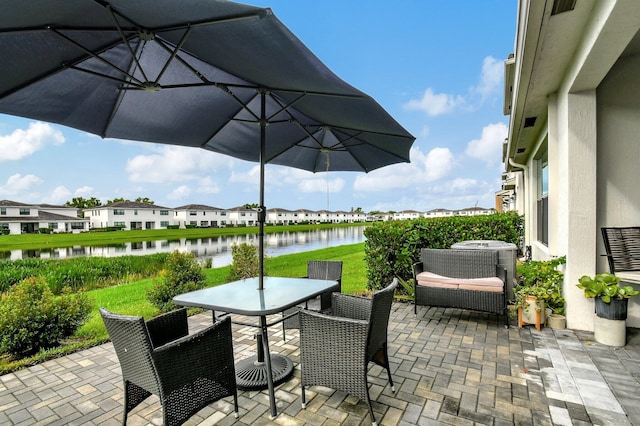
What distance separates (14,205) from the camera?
4469 cm

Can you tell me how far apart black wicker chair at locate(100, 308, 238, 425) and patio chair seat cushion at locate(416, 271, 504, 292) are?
312 cm

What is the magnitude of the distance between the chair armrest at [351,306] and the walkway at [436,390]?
0.62 metres

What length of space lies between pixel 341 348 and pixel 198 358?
3.16ft

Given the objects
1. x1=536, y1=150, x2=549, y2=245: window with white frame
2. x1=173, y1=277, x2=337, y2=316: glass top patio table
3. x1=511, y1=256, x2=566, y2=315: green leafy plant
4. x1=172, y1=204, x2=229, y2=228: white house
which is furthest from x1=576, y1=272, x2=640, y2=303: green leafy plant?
x1=172, y1=204, x2=229, y2=228: white house

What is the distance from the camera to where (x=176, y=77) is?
3002 mm

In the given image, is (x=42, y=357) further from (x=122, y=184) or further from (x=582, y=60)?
(x=122, y=184)

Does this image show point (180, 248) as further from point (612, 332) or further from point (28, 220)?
point (28, 220)

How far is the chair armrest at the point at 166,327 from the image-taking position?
235 centimetres

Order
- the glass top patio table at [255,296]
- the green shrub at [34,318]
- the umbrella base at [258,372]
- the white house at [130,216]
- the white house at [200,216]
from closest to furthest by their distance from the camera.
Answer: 1. the glass top patio table at [255,296]
2. the umbrella base at [258,372]
3. the green shrub at [34,318]
4. the white house at [130,216]
5. the white house at [200,216]

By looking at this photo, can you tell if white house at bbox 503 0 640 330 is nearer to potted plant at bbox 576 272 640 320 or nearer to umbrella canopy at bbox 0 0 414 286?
potted plant at bbox 576 272 640 320

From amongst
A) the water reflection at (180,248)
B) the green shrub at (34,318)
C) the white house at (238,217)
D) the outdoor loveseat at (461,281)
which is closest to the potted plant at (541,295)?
the outdoor loveseat at (461,281)

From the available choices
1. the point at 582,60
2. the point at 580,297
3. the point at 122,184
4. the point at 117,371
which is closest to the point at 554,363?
the point at 580,297

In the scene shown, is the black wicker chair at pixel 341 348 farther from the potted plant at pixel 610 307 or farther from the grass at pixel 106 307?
the grass at pixel 106 307

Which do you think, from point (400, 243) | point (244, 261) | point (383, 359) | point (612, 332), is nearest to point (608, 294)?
point (612, 332)
